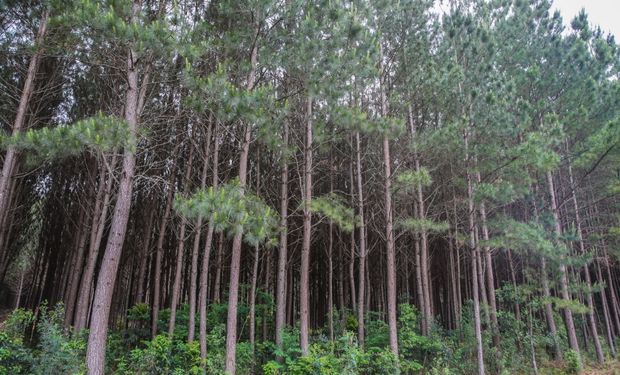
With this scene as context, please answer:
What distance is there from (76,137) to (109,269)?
226 cm

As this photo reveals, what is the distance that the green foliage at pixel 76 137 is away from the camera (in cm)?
580

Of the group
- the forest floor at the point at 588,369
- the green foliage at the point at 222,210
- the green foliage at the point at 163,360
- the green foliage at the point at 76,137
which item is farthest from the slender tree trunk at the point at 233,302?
the forest floor at the point at 588,369

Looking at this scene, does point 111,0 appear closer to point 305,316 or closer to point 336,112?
point 336,112

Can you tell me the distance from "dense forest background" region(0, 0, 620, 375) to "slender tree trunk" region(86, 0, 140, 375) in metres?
0.04

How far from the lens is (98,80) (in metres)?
11.1

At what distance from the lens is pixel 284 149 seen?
9.59 m

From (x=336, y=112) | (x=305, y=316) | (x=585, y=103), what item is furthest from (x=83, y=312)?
(x=585, y=103)

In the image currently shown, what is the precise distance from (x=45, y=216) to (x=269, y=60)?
11.7m

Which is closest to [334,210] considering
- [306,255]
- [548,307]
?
[306,255]

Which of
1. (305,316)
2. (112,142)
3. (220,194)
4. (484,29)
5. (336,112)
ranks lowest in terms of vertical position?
(305,316)

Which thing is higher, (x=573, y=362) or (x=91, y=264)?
(x=91, y=264)

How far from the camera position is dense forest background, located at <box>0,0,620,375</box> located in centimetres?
695

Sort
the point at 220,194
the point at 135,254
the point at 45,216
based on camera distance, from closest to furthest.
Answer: the point at 220,194 → the point at 45,216 → the point at 135,254

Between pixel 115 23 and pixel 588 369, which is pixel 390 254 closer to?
pixel 115 23
